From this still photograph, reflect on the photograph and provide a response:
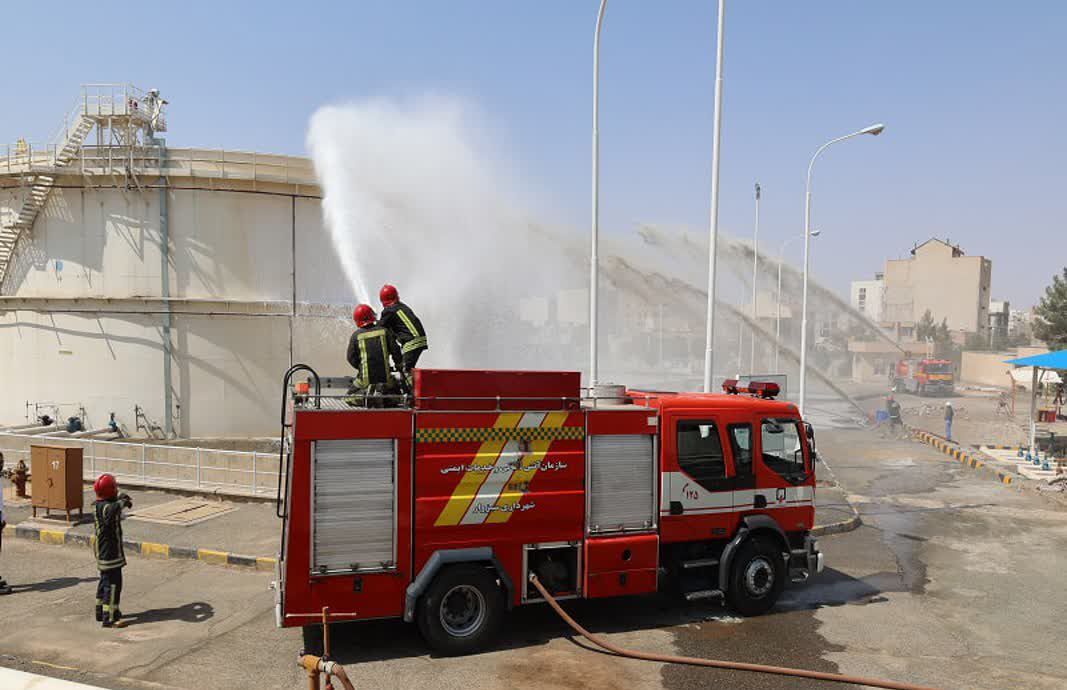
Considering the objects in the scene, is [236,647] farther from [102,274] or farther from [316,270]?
[102,274]

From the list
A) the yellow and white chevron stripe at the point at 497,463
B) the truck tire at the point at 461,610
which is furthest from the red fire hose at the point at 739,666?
Answer: the yellow and white chevron stripe at the point at 497,463

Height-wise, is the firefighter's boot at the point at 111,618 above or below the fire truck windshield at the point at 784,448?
below

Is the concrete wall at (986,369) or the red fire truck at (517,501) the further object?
the concrete wall at (986,369)

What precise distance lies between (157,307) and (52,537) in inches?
522

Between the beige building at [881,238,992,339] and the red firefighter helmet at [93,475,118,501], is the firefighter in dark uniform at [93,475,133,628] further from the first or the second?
the beige building at [881,238,992,339]

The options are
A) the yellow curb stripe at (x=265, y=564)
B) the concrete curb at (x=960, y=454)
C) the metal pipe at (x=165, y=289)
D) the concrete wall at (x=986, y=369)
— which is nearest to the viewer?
the yellow curb stripe at (x=265, y=564)

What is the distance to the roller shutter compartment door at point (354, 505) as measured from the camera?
21.4ft

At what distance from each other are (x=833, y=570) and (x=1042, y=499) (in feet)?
30.7

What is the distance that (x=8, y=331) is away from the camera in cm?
2366

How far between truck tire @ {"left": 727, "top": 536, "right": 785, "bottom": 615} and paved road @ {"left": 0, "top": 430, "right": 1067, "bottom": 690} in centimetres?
19

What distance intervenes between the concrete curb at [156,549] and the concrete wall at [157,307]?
1179cm

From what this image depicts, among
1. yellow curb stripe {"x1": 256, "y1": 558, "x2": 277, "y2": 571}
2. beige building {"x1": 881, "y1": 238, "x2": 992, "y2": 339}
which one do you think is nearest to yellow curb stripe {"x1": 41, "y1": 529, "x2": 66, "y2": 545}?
yellow curb stripe {"x1": 256, "y1": 558, "x2": 277, "y2": 571}

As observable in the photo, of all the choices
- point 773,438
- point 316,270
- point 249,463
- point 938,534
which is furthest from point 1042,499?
point 316,270

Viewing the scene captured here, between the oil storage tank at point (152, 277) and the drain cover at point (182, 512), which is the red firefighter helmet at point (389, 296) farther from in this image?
the oil storage tank at point (152, 277)
